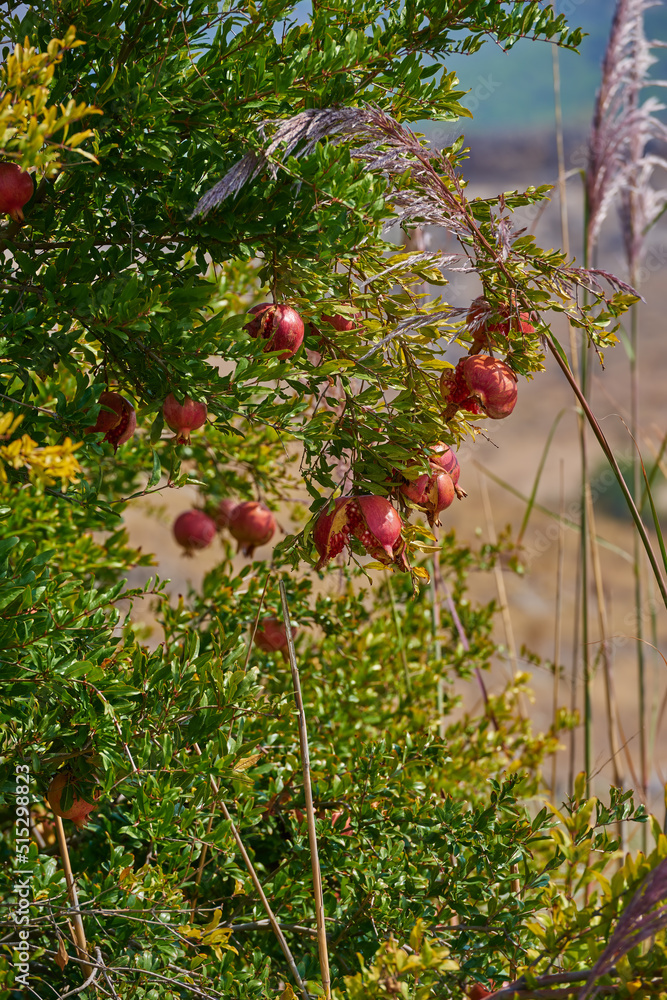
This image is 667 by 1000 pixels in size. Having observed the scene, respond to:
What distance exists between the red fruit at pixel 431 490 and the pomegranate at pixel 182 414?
177mm

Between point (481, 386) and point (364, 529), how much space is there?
0.15m

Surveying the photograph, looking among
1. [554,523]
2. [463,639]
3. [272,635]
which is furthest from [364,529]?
[554,523]

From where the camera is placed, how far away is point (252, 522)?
122 cm

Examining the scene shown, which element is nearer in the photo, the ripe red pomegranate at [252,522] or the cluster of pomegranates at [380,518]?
the cluster of pomegranates at [380,518]

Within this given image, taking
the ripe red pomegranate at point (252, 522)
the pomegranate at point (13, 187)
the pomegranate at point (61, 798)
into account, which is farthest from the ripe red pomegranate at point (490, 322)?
the ripe red pomegranate at point (252, 522)

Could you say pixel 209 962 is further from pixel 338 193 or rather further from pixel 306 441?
pixel 338 193

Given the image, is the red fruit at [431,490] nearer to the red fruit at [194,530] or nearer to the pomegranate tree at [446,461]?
the pomegranate tree at [446,461]

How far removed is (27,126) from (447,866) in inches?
27.2

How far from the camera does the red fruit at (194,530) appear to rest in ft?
4.61

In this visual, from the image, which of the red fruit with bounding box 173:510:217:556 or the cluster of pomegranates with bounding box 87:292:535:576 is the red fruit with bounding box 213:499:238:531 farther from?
the cluster of pomegranates with bounding box 87:292:535:576

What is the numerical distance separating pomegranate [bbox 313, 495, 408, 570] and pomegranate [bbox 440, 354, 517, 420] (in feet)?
0.35

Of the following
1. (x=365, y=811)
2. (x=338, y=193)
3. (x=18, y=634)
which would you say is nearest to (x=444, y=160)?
(x=338, y=193)

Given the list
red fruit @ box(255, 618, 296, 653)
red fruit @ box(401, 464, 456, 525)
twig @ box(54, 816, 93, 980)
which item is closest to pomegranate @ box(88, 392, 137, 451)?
red fruit @ box(401, 464, 456, 525)

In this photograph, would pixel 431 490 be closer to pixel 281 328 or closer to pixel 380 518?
pixel 380 518
